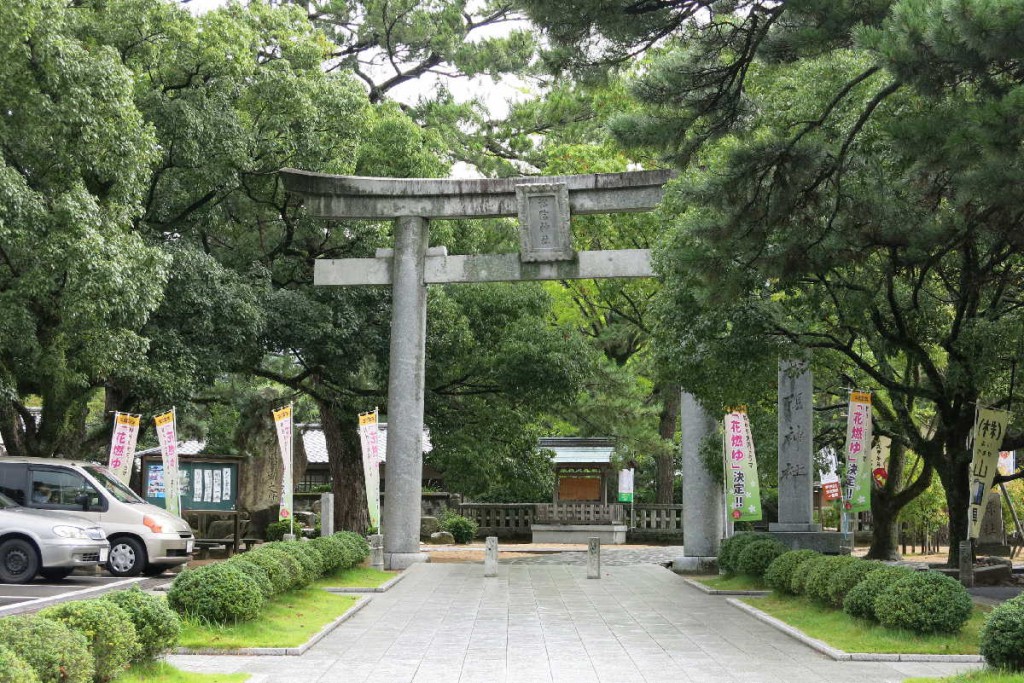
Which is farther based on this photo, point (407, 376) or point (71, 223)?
point (407, 376)

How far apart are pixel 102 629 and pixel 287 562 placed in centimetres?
580

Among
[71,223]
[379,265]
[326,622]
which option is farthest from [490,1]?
[326,622]

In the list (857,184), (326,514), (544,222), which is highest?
(544,222)

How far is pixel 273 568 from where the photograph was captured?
13.1 meters

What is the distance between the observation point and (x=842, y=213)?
14.0 meters

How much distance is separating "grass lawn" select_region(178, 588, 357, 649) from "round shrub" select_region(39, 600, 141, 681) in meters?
2.39

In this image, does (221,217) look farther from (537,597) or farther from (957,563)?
(957,563)

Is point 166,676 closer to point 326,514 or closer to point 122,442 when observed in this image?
point 326,514

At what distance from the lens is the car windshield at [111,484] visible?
1836 cm

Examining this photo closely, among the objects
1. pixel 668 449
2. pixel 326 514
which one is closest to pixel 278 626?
pixel 326 514

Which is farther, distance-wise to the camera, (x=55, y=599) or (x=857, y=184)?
(x=55, y=599)

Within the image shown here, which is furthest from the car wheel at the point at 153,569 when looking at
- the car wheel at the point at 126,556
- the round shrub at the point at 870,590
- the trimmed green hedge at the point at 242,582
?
the round shrub at the point at 870,590

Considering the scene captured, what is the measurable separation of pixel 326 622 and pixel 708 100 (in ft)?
24.4

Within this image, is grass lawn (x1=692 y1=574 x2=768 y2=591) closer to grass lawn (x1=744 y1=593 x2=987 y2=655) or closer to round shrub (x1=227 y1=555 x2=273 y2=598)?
grass lawn (x1=744 y1=593 x2=987 y2=655)
